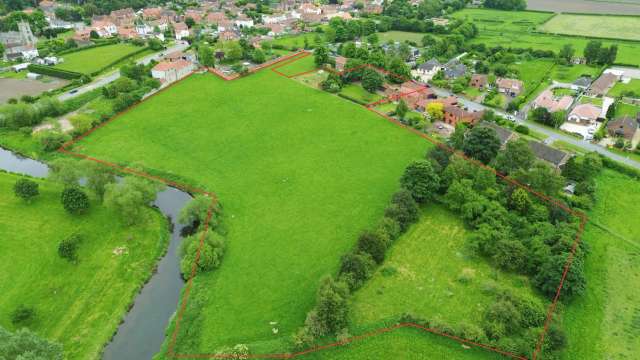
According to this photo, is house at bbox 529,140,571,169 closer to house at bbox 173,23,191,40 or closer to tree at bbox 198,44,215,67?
tree at bbox 198,44,215,67

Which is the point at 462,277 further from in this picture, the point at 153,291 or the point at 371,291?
the point at 153,291

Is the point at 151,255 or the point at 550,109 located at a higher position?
the point at 550,109

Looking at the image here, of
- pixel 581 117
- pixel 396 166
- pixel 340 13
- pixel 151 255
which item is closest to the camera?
pixel 151 255

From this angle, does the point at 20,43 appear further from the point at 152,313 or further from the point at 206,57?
the point at 152,313

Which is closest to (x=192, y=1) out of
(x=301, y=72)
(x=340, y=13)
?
(x=340, y=13)

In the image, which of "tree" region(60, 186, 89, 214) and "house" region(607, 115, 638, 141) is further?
Answer: "house" region(607, 115, 638, 141)

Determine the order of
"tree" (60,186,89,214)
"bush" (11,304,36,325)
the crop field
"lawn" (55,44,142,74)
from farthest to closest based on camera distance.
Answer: the crop field, "lawn" (55,44,142,74), "tree" (60,186,89,214), "bush" (11,304,36,325)

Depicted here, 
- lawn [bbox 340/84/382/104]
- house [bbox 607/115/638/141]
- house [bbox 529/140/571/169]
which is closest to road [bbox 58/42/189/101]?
lawn [bbox 340/84/382/104]

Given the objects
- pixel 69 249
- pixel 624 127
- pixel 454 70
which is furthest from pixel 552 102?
pixel 69 249
